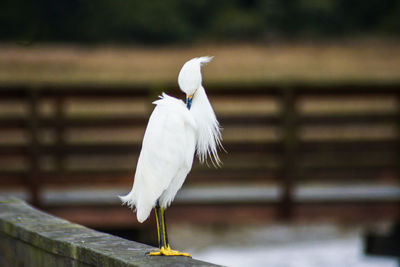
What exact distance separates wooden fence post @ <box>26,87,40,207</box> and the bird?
343cm

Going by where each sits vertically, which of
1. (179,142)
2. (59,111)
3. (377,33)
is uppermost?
(377,33)

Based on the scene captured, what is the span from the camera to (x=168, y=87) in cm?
572

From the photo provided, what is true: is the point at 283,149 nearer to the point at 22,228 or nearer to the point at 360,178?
the point at 360,178

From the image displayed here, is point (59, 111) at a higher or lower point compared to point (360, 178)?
higher

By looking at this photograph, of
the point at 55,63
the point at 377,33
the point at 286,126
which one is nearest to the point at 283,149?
the point at 286,126

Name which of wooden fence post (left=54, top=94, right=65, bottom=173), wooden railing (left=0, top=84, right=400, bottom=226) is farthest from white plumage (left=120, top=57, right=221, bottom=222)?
wooden fence post (left=54, top=94, right=65, bottom=173)

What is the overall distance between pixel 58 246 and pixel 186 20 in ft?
61.1

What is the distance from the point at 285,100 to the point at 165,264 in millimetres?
3614

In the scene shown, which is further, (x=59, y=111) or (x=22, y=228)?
(x=59, y=111)

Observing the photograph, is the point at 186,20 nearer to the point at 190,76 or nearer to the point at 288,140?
the point at 288,140

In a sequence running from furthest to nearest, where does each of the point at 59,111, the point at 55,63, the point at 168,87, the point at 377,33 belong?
1. the point at 377,33
2. the point at 55,63
3. the point at 59,111
4. the point at 168,87

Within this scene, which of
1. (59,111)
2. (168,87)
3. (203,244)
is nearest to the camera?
(168,87)

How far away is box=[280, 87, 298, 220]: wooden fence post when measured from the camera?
5832 millimetres

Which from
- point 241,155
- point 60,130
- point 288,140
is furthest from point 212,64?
point 288,140
